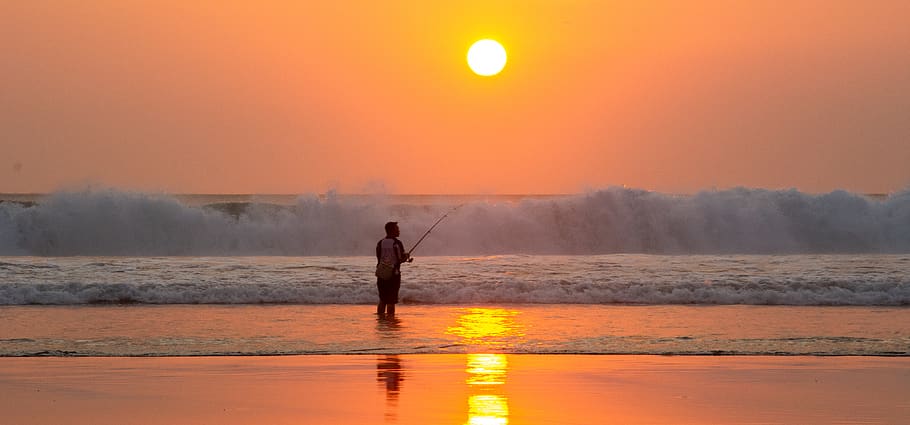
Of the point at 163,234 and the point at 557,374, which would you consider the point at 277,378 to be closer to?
the point at 557,374

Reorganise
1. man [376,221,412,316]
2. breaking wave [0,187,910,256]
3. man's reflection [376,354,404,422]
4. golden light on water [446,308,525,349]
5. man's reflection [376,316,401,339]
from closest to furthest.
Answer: man's reflection [376,354,404,422] < golden light on water [446,308,525,349] < man's reflection [376,316,401,339] < man [376,221,412,316] < breaking wave [0,187,910,256]

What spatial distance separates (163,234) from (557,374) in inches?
1047

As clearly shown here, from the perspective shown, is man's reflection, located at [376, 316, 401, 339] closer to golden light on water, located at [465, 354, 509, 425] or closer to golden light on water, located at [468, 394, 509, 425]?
golden light on water, located at [465, 354, 509, 425]

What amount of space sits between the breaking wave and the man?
1678 centimetres

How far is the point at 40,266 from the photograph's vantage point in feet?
76.2

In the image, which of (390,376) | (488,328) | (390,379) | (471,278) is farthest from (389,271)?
(390,379)

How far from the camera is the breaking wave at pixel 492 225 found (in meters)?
34.3

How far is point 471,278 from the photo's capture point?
822 inches

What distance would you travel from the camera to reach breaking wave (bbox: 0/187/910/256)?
3428 centimetres

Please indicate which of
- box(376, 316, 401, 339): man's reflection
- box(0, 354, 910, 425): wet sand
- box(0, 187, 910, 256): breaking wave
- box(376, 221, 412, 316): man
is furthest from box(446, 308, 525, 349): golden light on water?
box(0, 187, 910, 256): breaking wave

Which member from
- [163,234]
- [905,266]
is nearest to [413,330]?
[905,266]

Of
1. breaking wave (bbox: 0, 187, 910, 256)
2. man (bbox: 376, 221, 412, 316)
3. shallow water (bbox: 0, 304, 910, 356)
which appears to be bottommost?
shallow water (bbox: 0, 304, 910, 356)

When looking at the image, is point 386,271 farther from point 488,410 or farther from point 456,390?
point 488,410

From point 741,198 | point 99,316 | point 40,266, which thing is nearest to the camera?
point 99,316
